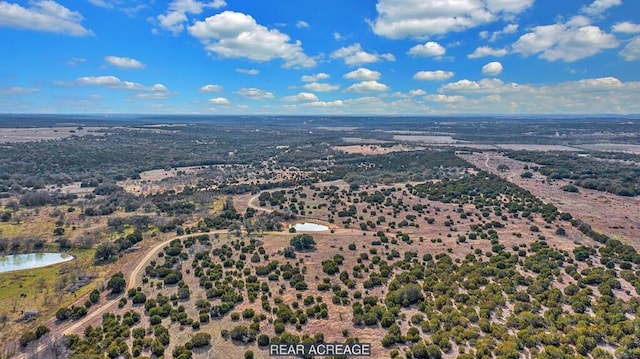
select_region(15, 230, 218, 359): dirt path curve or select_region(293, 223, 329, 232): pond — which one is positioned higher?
Result: select_region(15, 230, 218, 359): dirt path curve

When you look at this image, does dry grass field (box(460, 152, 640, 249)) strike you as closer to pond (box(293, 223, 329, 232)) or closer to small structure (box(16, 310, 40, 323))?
pond (box(293, 223, 329, 232))

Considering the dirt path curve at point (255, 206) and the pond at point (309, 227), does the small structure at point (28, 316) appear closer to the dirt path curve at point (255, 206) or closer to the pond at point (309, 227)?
the pond at point (309, 227)

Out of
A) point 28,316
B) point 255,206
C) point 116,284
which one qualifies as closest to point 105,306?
point 116,284

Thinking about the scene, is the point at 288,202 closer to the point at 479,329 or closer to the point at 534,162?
the point at 479,329

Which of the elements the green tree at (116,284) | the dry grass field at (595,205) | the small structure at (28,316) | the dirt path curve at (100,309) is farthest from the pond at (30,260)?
the dry grass field at (595,205)

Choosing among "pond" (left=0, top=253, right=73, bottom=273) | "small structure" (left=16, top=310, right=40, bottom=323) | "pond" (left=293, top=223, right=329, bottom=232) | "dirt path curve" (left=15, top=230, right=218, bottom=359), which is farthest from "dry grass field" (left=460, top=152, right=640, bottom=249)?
"pond" (left=0, top=253, right=73, bottom=273)

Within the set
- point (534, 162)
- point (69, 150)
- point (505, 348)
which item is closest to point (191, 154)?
point (69, 150)
